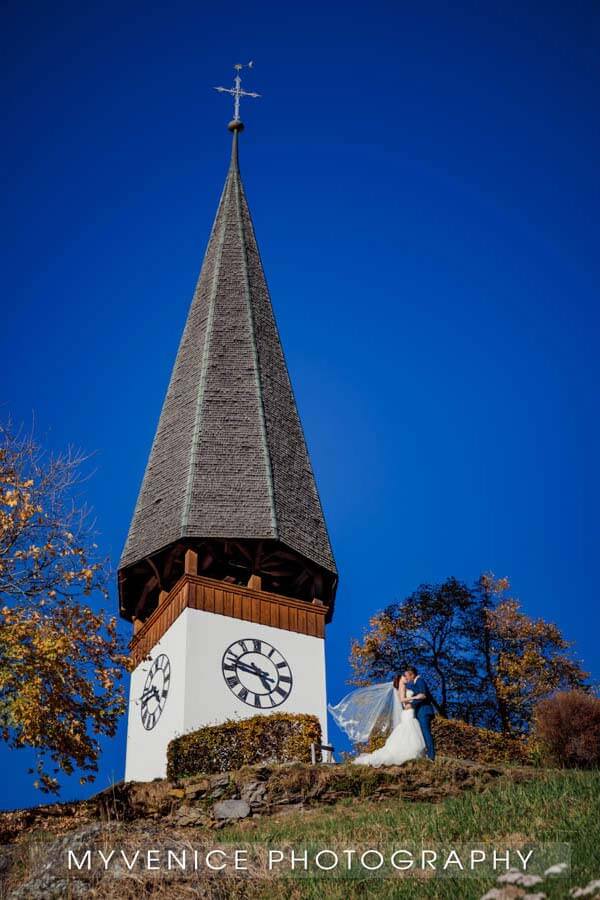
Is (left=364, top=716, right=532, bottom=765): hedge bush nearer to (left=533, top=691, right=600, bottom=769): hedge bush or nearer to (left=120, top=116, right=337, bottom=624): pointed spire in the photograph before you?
(left=533, top=691, right=600, bottom=769): hedge bush

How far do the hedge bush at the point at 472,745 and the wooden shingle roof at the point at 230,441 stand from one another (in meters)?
7.04

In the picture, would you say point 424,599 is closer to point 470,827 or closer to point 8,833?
point 8,833

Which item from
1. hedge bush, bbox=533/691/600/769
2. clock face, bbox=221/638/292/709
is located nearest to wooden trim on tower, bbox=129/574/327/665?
clock face, bbox=221/638/292/709

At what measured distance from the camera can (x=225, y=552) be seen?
29922mm

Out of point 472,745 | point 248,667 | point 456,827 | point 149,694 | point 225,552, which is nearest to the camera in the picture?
point 456,827

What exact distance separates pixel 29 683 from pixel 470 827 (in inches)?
283

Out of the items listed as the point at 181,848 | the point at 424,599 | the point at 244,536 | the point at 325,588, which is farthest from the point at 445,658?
the point at 181,848

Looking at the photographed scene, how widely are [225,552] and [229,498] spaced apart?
1440 millimetres

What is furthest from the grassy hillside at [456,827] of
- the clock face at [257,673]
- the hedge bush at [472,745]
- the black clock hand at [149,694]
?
the black clock hand at [149,694]

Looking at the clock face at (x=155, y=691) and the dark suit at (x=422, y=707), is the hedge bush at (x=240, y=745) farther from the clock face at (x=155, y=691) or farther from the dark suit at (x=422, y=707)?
the clock face at (x=155, y=691)

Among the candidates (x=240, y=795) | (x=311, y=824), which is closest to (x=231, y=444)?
(x=240, y=795)

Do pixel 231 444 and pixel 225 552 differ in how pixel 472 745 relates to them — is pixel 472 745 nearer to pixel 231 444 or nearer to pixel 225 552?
pixel 225 552

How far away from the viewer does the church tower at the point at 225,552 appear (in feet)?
90.4

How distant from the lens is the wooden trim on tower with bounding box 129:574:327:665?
28.3m
